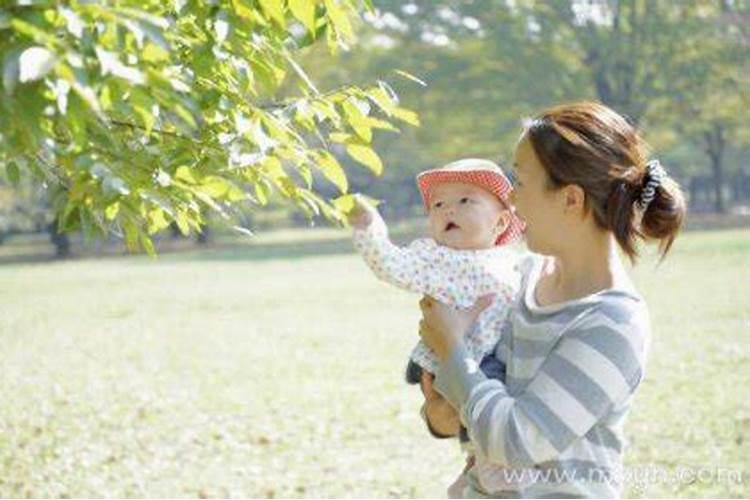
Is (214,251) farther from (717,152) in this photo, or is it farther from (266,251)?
(717,152)

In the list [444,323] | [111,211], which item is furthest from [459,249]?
[111,211]

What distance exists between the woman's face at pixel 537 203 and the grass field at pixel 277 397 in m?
3.51

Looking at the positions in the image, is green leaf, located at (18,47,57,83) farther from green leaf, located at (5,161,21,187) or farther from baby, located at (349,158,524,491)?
green leaf, located at (5,161,21,187)

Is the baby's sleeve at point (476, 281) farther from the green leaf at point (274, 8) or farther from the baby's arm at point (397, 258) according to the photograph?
the green leaf at point (274, 8)

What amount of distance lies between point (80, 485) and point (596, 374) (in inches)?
206

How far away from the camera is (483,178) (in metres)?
2.81

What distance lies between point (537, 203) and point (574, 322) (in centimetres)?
27

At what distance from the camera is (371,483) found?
674cm

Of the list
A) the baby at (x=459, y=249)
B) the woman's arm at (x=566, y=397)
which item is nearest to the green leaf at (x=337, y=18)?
the baby at (x=459, y=249)

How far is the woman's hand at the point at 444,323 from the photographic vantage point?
252 cm

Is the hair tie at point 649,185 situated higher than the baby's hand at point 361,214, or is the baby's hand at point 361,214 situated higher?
the hair tie at point 649,185

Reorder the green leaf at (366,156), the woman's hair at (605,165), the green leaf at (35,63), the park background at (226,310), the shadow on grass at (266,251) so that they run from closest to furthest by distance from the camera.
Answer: the green leaf at (35,63), the park background at (226,310), the woman's hair at (605,165), the green leaf at (366,156), the shadow on grass at (266,251)

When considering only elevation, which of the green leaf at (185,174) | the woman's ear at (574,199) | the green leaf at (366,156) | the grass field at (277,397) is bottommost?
the grass field at (277,397)

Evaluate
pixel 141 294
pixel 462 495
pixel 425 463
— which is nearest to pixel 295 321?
pixel 141 294
